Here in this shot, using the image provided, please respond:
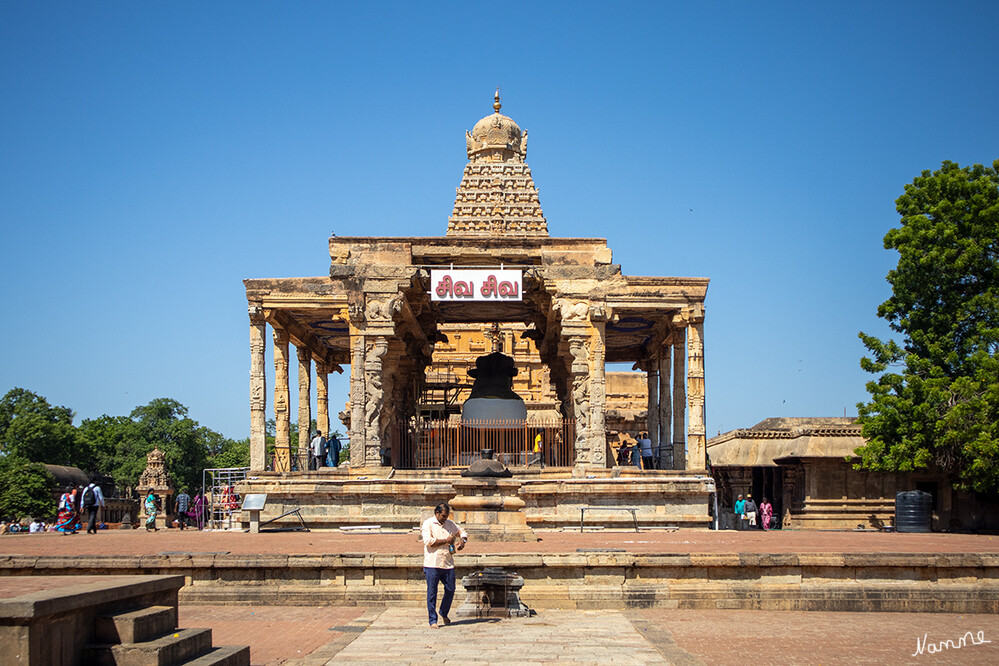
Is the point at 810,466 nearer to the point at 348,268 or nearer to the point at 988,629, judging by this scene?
the point at 348,268

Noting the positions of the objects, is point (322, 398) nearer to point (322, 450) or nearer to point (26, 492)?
point (322, 450)

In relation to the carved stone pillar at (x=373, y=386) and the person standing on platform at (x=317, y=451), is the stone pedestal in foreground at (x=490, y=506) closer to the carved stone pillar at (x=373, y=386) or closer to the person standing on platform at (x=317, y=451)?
the carved stone pillar at (x=373, y=386)

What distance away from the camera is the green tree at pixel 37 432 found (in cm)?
5888

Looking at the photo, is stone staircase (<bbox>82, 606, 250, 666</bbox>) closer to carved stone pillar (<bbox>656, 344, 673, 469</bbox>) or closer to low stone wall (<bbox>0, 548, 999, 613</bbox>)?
low stone wall (<bbox>0, 548, 999, 613</bbox>)

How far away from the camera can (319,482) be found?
73.7 feet

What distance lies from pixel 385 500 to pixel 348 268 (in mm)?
6975

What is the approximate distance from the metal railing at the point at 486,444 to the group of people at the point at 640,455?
6.63 feet

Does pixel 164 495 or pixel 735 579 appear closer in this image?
pixel 735 579

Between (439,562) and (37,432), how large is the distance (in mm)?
56432

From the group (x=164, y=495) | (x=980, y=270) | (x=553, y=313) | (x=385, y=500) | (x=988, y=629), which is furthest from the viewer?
(x=164, y=495)

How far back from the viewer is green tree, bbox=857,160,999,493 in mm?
23234

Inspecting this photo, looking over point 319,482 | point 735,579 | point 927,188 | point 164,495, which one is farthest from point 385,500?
point 164,495

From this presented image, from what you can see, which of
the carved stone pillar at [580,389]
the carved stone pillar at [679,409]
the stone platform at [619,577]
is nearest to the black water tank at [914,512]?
the carved stone pillar at [679,409]

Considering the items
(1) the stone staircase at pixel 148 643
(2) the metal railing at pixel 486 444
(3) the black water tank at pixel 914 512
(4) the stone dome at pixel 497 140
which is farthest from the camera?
(4) the stone dome at pixel 497 140
